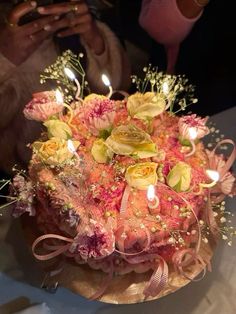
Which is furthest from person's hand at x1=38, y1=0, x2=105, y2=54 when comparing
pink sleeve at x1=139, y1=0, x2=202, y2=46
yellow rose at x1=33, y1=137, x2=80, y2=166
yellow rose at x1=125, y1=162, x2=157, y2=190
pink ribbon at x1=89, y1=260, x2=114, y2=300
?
pink ribbon at x1=89, y1=260, x2=114, y2=300

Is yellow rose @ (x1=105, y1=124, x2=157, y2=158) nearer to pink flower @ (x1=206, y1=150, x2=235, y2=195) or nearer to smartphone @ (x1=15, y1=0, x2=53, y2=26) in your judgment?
pink flower @ (x1=206, y1=150, x2=235, y2=195)

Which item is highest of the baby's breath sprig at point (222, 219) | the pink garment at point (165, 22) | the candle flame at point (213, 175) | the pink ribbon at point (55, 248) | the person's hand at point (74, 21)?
the pink garment at point (165, 22)

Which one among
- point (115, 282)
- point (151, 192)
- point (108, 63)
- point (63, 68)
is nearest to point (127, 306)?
point (115, 282)

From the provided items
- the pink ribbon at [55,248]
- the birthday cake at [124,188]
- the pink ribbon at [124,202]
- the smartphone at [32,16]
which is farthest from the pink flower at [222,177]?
the smartphone at [32,16]

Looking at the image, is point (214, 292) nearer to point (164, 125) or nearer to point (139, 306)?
point (139, 306)

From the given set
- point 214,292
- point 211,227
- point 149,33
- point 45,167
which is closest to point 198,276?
point 214,292

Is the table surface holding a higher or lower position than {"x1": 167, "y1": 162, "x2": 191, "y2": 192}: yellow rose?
lower

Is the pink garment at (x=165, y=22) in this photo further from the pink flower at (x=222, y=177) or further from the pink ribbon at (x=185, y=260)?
the pink ribbon at (x=185, y=260)
